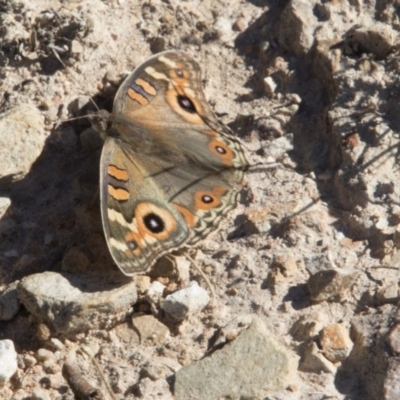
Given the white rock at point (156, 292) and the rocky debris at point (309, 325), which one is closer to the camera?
the rocky debris at point (309, 325)

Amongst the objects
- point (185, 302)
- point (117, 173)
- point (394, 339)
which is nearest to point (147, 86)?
point (117, 173)

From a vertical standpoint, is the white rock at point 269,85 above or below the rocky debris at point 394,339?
above

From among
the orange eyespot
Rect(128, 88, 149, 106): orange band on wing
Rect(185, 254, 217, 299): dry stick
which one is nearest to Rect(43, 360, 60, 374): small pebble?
Rect(185, 254, 217, 299): dry stick

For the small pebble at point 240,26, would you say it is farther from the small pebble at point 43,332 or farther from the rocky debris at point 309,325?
the small pebble at point 43,332

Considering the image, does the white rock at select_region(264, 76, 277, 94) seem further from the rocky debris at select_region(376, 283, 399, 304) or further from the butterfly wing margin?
the rocky debris at select_region(376, 283, 399, 304)

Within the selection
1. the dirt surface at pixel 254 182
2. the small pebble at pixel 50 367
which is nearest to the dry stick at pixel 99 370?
the dirt surface at pixel 254 182

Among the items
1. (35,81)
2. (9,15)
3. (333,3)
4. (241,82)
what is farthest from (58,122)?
(333,3)
